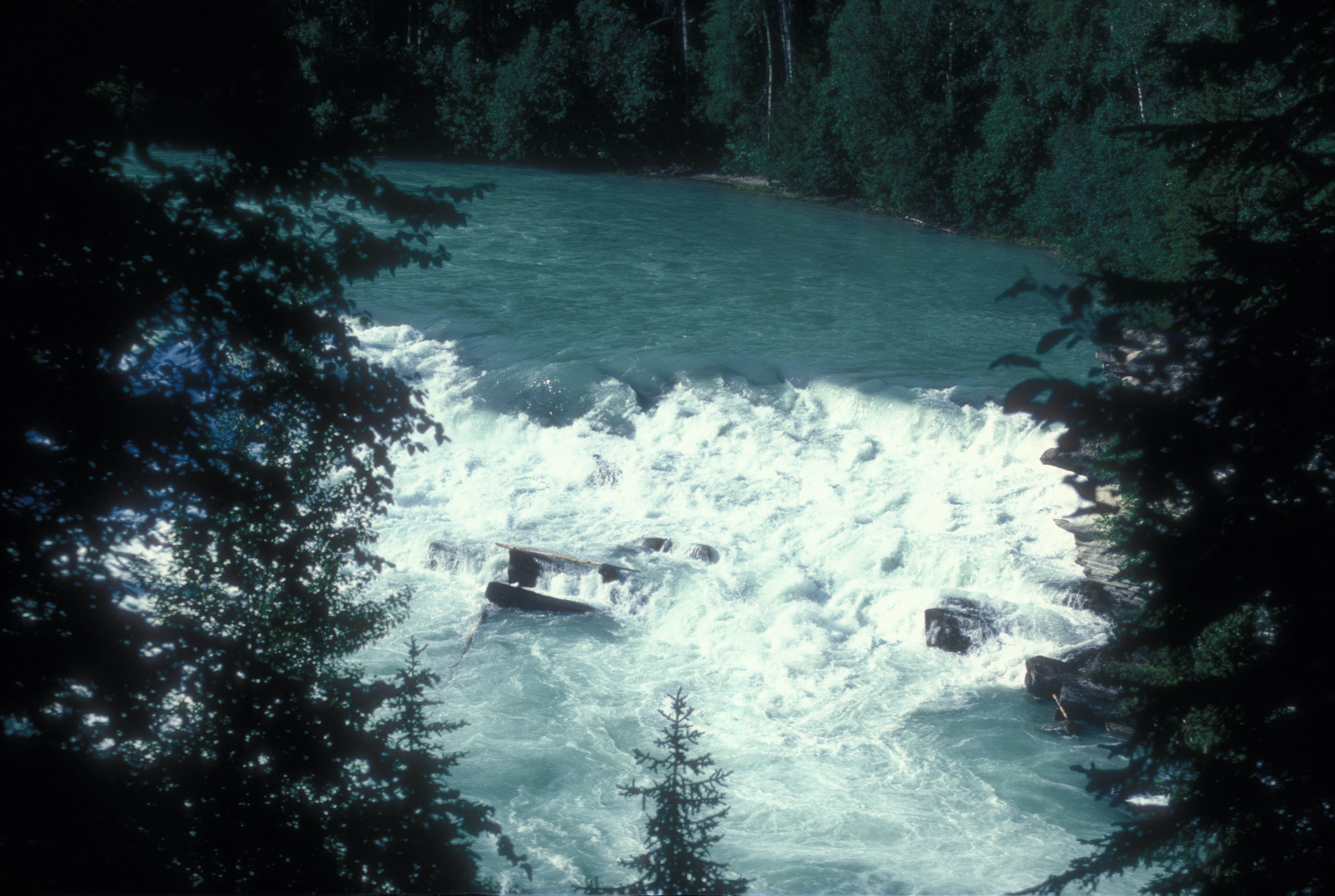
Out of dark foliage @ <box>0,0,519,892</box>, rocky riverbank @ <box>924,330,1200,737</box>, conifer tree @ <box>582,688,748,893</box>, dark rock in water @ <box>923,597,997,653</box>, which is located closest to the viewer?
dark foliage @ <box>0,0,519,892</box>

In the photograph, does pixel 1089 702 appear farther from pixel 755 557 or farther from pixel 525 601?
pixel 525 601

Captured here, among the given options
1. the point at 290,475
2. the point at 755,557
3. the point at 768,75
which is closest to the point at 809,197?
the point at 768,75

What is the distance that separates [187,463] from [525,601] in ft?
19.7

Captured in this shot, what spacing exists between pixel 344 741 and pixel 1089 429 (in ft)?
12.0

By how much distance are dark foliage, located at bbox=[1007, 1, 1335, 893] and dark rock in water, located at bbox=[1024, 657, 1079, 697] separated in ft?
14.8

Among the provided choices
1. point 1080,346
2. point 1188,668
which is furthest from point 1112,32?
point 1188,668

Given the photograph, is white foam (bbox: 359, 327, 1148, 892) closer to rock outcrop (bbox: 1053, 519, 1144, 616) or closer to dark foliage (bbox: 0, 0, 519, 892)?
rock outcrop (bbox: 1053, 519, 1144, 616)

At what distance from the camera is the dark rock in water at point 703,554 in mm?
11047

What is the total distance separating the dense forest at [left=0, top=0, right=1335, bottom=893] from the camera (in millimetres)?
3760

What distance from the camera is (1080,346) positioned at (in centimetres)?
1691

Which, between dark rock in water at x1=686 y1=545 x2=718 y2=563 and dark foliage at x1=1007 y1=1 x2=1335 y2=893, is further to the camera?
dark rock in water at x1=686 y1=545 x2=718 y2=563

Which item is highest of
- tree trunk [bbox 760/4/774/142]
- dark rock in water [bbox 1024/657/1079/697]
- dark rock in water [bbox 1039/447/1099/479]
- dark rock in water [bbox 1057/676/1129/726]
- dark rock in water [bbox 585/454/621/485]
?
tree trunk [bbox 760/4/774/142]

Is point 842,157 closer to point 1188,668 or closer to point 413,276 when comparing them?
point 413,276

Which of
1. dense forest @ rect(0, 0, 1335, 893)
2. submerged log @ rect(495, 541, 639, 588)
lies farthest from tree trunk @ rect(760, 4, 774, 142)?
dense forest @ rect(0, 0, 1335, 893)
